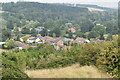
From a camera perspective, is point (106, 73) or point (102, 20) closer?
point (106, 73)

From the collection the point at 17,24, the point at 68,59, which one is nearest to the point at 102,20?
the point at 17,24

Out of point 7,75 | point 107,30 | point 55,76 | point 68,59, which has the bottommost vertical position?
point 107,30

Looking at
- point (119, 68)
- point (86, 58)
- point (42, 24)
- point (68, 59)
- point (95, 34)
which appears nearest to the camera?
point (119, 68)

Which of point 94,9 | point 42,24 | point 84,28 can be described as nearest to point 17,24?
point 42,24

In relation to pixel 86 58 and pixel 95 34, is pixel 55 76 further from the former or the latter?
pixel 95 34

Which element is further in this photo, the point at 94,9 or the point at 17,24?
the point at 94,9

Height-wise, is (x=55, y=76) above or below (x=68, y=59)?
above

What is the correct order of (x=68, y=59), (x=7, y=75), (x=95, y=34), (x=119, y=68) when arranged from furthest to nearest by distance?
(x=95, y=34), (x=68, y=59), (x=119, y=68), (x=7, y=75)

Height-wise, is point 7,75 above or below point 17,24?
above

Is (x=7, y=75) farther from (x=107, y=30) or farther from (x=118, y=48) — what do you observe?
(x=107, y=30)
